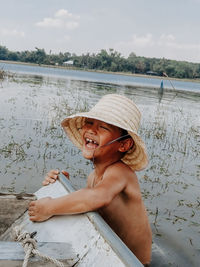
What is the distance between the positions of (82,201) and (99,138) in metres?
0.51

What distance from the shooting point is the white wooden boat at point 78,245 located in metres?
1.52

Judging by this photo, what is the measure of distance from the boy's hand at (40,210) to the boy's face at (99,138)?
0.45m

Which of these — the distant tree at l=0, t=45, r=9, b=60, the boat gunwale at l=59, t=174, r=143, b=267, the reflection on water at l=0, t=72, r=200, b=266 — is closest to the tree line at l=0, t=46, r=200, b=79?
the distant tree at l=0, t=45, r=9, b=60

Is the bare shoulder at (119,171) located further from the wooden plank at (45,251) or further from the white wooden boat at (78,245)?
the wooden plank at (45,251)

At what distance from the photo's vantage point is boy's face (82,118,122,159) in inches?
85.7

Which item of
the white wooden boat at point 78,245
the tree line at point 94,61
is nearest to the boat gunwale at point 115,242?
the white wooden boat at point 78,245

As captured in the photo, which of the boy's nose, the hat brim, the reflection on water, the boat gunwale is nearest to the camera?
the boat gunwale

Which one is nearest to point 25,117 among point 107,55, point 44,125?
point 44,125

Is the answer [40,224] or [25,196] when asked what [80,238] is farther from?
[25,196]

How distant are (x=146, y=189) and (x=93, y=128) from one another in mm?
3281

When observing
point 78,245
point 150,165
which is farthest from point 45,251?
point 150,165

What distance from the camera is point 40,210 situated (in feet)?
6.82

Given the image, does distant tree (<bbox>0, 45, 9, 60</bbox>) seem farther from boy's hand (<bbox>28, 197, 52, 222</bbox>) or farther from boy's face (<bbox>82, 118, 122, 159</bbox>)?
boy's hand (<bbox>28, 197, 52, 222</bbox>)

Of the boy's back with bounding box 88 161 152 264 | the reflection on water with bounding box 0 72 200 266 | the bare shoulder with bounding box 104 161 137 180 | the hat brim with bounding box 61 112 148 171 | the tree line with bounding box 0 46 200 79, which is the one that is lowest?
the reflection on water with bounding box 0 72 200 266
